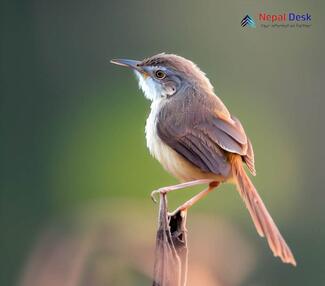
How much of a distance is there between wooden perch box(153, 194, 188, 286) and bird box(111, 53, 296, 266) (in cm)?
26

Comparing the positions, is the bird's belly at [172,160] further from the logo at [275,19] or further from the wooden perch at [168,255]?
the logo at [275,19]

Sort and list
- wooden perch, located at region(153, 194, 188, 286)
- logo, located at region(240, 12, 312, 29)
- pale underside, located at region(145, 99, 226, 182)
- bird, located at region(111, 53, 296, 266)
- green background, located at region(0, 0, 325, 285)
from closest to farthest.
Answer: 1. wooden perch, located at region(153, 194, 188, 286)
2. bird, located at region(111, 53, 296, 266)
3. pale underside, located at region(145, 99, 226, 182)
4. green background, located at region(0, 0, 325, 285)
5. logo, located at region(240, 12, 312, 29)

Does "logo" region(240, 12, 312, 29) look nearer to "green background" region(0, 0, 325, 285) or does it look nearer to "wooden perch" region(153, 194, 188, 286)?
"green background" region(0, 0, 325, 285)

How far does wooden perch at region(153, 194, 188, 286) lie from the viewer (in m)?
2.26

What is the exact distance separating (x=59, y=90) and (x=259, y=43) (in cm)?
141

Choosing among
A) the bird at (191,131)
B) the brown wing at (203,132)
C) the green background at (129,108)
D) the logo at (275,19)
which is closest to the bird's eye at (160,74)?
the bird at (191,131)

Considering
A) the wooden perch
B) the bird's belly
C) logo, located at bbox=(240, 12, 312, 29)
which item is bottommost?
the wooden perch

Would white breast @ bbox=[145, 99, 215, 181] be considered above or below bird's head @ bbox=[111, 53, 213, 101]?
below

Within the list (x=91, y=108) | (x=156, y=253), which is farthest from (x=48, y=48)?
(x=156, y=253)

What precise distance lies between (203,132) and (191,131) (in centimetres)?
6

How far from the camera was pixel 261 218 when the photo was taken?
102 inches

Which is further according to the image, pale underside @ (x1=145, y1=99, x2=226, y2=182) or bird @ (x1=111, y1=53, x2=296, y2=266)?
pale underside @ (x1=145, y1=99, x2=226, y2=182)

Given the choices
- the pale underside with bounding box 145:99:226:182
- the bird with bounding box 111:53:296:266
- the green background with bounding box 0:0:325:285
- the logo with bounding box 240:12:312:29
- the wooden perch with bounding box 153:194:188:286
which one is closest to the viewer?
the wooden perch with bounding box 153:194:188:286

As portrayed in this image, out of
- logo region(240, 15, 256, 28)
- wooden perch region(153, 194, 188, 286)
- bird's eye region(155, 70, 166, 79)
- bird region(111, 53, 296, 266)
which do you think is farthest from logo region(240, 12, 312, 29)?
wooden perch region(153, 194, 188, 286)
